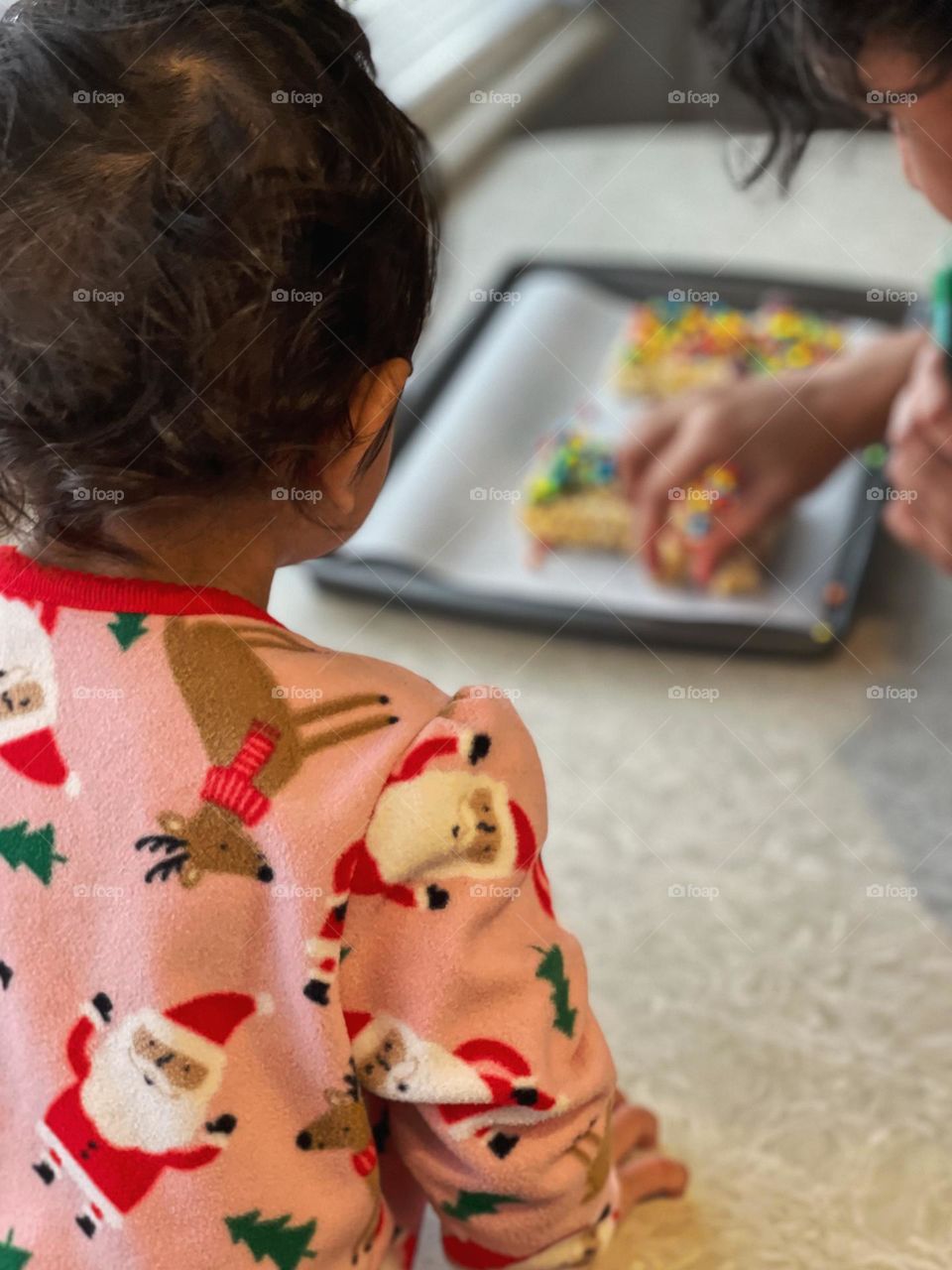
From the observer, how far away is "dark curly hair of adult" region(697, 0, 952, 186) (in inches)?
22.6

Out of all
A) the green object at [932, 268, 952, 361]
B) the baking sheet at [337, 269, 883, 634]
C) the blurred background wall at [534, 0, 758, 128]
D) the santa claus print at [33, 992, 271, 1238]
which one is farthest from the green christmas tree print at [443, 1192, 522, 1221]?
the blurred background wall at [534, 0, 758, 128]

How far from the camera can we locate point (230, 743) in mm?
417

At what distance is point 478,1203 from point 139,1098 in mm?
139

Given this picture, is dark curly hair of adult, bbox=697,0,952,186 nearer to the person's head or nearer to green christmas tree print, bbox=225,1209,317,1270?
the person's head

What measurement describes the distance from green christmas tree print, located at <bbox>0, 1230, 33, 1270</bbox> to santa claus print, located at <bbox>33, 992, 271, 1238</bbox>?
4 centimetres

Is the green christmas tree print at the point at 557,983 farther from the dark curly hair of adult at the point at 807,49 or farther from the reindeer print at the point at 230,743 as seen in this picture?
the dark curly hair of adult at the point at 807,49

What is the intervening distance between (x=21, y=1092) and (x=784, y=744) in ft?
1.70

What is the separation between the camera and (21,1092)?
0.45 meters

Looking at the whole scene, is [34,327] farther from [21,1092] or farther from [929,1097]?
[929,1097]

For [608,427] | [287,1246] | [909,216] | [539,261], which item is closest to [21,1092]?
[287,1246]

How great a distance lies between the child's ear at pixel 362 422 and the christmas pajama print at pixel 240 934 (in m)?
0.05

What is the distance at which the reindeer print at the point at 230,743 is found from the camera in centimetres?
41

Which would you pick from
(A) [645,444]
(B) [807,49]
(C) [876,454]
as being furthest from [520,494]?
(B) [807,49]

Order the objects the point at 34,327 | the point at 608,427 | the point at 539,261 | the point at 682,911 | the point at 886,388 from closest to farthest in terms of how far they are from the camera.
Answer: the point at 34,327, the point at 682,911, the point at 886,388, the point at 608,427, the point at 539,261
